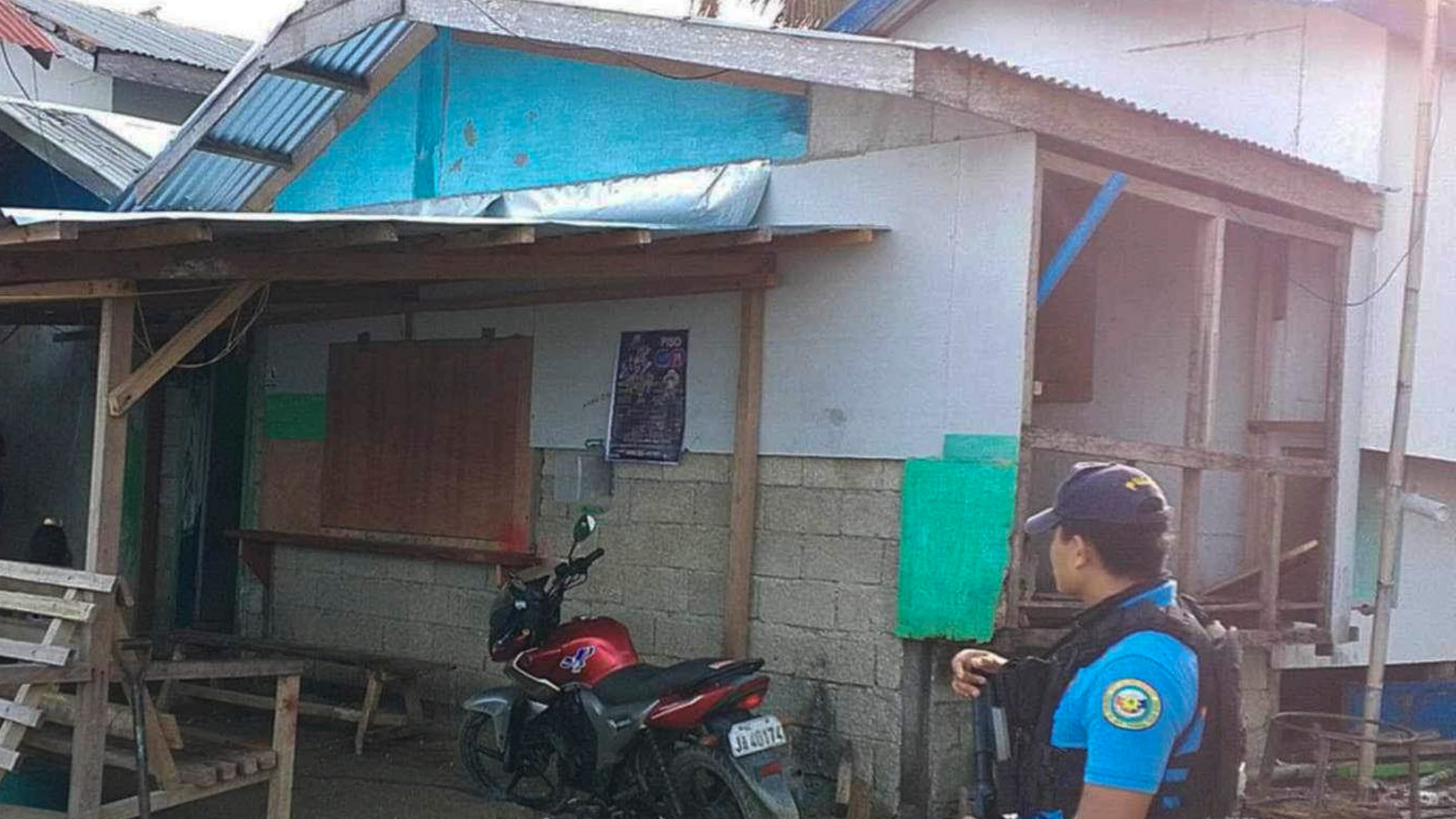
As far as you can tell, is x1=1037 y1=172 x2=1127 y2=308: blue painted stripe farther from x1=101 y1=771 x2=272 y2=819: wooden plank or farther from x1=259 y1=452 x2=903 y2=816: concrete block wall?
x1=101 y1=771 x2=272 y2=819: wooden plank

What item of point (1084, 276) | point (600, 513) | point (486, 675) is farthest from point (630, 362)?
point (1084, 276)

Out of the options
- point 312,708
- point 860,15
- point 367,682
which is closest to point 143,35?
point 860,15

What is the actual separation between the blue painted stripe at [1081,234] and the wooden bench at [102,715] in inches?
136

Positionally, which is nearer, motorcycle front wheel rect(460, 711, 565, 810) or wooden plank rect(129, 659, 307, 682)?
wooden plank rect(129, 659, 307, 682)

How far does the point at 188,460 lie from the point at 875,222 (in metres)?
5.91

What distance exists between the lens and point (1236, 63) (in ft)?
27.4

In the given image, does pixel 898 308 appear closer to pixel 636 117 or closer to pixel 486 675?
pixel 636 117

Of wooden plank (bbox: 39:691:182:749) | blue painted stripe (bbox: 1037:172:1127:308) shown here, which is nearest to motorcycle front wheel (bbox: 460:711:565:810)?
wooden plank (bbox: 39:691:182:749)

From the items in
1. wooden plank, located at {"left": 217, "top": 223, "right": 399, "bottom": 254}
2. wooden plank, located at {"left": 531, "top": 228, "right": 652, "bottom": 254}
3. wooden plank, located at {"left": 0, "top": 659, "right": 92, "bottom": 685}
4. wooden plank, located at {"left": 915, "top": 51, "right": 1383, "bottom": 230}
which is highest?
wooden plank, located at {"left": 915, "top": 51, "right": 1383, "bottom": 230}

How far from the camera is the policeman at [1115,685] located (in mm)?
2494

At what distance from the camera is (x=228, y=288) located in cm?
585

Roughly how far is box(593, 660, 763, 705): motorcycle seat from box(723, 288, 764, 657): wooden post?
1.06 m

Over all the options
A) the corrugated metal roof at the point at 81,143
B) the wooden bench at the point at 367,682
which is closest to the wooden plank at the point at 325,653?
the wooden bench at the point at 367,682

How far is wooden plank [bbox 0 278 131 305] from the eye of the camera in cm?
546
